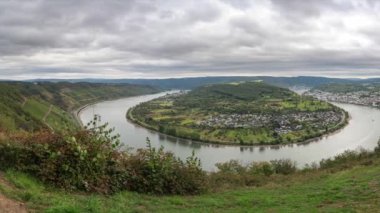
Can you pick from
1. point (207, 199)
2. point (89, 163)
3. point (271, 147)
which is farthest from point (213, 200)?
point (271, 147)

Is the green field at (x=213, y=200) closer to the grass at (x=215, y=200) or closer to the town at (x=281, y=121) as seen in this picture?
the grass at (x=215, y=200)

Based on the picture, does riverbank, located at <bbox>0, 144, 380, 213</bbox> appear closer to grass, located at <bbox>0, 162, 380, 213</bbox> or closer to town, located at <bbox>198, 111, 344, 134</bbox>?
grass, located at <bbox>0, 162, 380, 213</bbox>

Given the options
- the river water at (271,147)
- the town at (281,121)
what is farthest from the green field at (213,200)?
the town at (281,121)

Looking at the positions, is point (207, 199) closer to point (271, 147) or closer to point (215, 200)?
point (215, 200)

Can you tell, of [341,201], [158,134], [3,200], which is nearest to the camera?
[3,200]

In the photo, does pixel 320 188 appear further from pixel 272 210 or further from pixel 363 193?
pixel 272 210

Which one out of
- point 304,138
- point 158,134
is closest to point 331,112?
point 304,138
